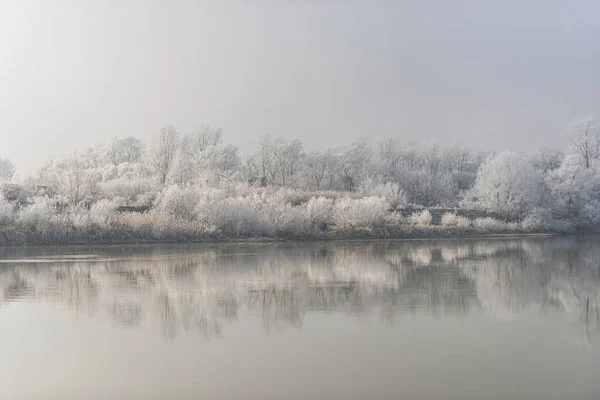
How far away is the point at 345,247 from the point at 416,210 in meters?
19.8

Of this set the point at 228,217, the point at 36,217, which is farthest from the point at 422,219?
the point at 36,217

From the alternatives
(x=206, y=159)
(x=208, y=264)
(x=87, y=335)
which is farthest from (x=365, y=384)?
(x=206, y=159)

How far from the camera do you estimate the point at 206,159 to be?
231ft

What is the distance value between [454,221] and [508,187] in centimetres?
917

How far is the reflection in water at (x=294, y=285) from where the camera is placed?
1403 cm

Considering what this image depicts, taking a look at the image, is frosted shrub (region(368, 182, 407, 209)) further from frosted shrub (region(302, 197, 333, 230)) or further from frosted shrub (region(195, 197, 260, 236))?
frosted shrub (region(195, 197, 260, 236))

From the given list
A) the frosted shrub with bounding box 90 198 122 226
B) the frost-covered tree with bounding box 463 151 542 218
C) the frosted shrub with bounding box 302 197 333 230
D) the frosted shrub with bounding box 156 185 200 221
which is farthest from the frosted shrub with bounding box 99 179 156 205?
the frost-covered tree with bounding box 463 151 542 218

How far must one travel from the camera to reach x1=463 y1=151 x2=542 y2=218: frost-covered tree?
176 feet

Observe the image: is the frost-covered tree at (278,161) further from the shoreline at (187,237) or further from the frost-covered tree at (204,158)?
the shoreline at (187,237)

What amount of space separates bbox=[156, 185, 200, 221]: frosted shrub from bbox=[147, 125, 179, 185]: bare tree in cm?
2407

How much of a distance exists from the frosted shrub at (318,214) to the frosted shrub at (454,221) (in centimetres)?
902

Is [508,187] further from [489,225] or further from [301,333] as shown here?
[301,333]

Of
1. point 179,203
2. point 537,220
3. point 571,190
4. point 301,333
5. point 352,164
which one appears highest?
point 352,164

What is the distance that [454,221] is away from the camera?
1902 inches
